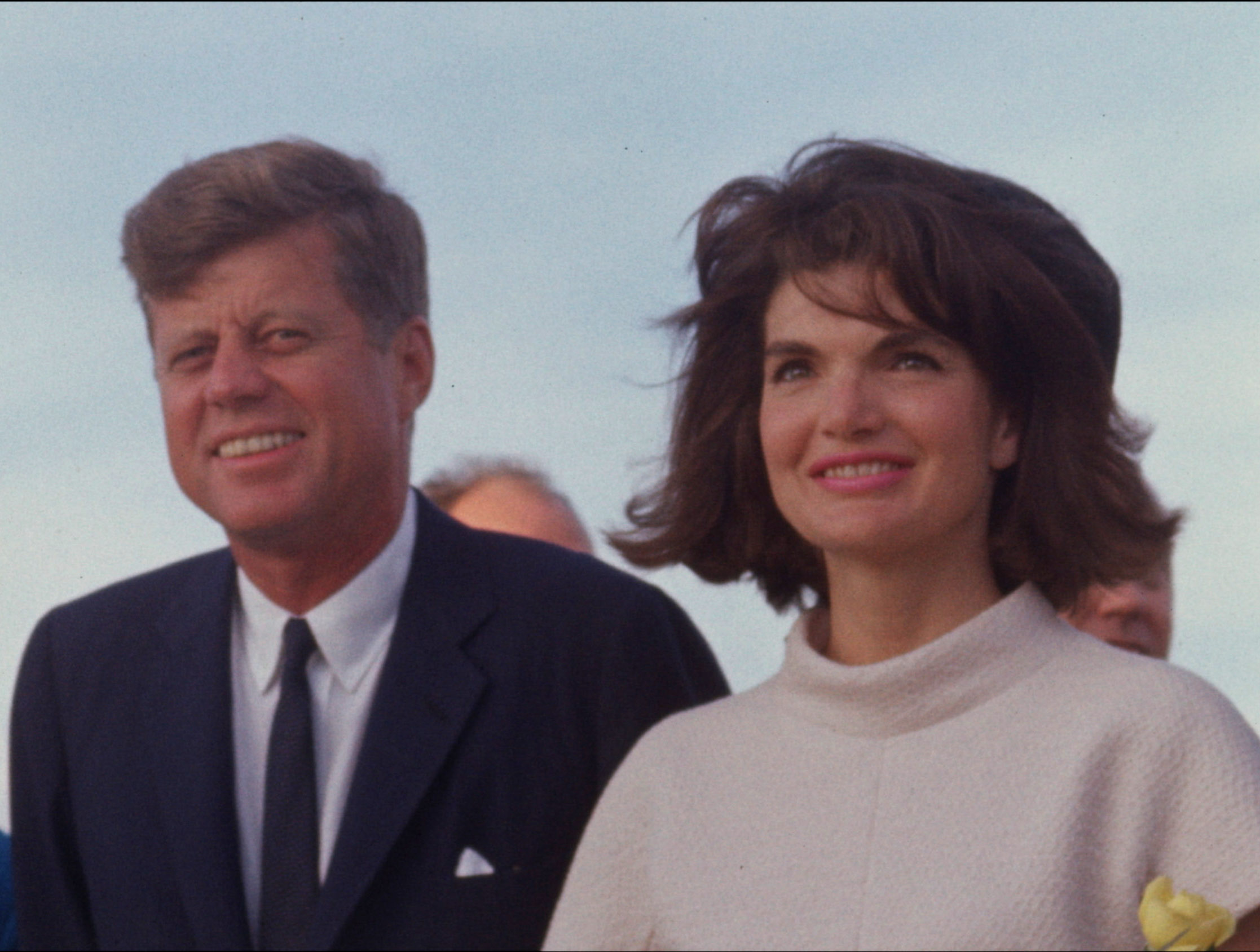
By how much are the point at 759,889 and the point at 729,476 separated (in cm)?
86

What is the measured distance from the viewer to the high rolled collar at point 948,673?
3.01 metres

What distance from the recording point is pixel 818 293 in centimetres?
313

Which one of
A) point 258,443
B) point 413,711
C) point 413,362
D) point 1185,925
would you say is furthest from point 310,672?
point 1185,925

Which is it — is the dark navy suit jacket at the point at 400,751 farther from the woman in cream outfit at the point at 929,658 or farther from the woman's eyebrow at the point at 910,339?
the woman's eyebrow at the point at 910,339

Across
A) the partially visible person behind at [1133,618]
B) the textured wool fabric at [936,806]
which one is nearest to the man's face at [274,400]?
the textured wool fabric at [936,806]

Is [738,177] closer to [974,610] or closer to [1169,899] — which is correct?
[974,610]

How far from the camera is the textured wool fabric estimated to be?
107 inches

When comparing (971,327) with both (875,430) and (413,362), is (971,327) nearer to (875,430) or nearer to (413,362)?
(875,430)

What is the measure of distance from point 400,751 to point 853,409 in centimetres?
115

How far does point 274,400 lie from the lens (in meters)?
3.66

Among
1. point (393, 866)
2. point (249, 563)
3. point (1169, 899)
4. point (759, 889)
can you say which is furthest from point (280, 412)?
point (1169, 899)

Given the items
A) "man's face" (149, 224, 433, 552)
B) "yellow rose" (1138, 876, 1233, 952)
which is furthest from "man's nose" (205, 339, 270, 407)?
"yellow rose" (1138, 876, 1233, 952)

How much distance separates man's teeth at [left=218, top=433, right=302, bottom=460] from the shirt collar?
32cm

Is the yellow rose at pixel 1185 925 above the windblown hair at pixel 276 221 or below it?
below
